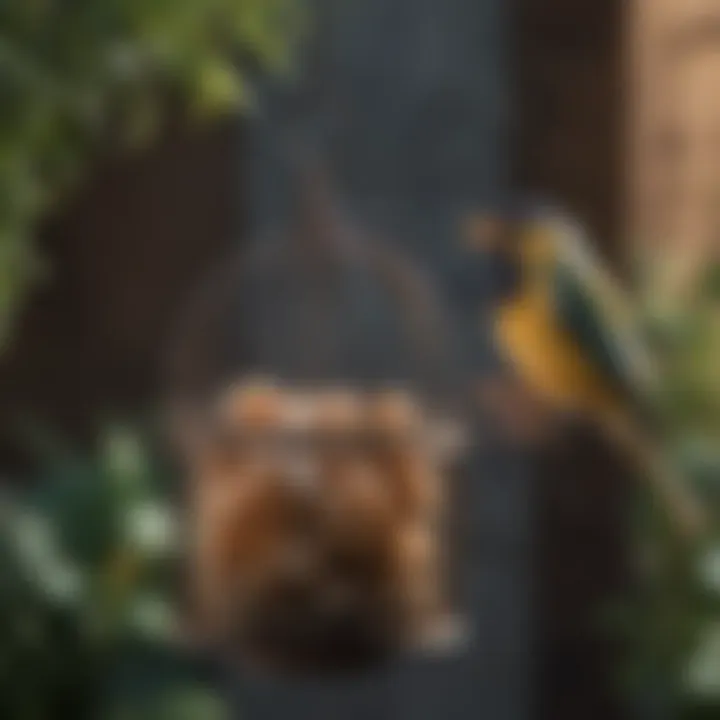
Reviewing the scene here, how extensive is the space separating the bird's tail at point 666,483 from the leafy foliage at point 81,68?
0.48 metres

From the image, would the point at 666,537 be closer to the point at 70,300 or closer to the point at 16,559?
the point at 16,559

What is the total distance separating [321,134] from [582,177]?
282mm

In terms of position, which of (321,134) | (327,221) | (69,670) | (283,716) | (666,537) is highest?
(321,134)

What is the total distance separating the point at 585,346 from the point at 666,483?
191 mm

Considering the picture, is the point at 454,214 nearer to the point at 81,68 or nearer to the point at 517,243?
the point at 517,243

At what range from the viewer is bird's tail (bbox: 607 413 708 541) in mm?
1405

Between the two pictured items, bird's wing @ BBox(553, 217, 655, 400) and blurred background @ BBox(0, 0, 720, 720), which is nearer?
bird's wing @ BBox(553, 217, 655, 400)

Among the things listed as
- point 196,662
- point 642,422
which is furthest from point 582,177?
point 196,662

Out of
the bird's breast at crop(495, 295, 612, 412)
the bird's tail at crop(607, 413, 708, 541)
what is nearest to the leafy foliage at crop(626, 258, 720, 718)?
the bird's tail at crop(607, 413, 708, 541)

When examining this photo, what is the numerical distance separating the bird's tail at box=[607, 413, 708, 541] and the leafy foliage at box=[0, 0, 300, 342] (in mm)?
482

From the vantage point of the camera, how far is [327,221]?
5.06 ft

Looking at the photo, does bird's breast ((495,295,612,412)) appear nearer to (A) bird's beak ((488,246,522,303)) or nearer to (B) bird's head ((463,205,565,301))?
(B) bird's head ((463,205,565,301))

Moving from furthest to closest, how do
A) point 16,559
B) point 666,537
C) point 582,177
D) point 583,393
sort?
point 582,177 → point 666,537 → point 583,393 → point 16,559

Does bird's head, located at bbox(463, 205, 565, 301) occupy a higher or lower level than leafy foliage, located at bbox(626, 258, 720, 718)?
higher
